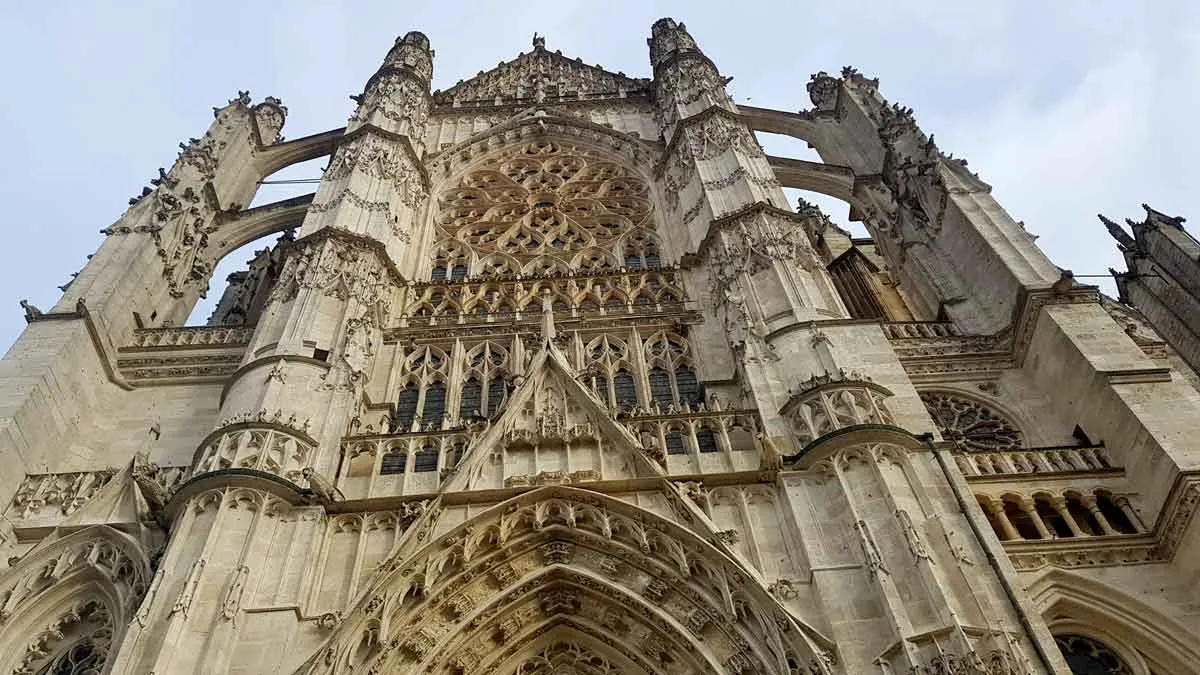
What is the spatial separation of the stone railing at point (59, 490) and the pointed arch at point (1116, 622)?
31.2 feet

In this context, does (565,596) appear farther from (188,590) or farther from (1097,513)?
(1097,513)

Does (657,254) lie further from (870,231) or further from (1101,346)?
(1101,346)

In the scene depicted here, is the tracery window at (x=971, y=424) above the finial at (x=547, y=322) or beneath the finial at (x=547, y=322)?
beneath

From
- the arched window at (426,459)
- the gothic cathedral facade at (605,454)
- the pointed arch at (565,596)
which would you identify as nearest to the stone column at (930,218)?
the gothic cathedral facade at (605,454)

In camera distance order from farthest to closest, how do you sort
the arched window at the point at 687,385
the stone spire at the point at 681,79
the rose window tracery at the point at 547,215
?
1. the stone spire at the point at 681,79
2. the rose window tracery at the point at 547,215
3. the arched window at the point at 687,385

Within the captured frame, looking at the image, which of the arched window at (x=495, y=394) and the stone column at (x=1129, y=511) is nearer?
the stone column at (x=1129, y=511)

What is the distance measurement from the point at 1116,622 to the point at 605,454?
5.43 meters

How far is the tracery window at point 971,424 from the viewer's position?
12.8m

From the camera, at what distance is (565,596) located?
10.1 m

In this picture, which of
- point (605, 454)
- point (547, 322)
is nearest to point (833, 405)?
point (605, 454)

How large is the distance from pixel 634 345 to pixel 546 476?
4.02 metres

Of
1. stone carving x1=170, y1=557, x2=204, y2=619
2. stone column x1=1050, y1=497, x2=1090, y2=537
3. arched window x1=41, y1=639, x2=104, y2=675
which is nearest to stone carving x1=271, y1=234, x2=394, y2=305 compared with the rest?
arched window x1=41, y1=639, x2=104, y2=675

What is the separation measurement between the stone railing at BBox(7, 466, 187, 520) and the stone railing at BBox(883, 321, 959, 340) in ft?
32.5

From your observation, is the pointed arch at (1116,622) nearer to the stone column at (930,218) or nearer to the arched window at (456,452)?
the stone column at (930,218)
